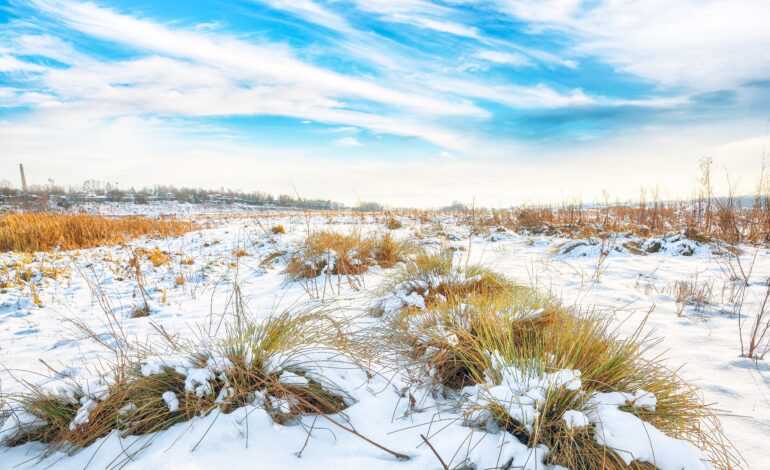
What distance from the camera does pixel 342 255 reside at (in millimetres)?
5285

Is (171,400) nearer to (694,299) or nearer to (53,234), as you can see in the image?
(694,299)

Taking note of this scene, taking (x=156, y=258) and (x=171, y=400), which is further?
(x=156, y=258)

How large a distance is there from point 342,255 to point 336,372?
3.26 meters

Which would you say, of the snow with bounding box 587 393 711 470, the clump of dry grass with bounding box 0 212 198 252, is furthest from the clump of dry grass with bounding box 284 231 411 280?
the clump of dry grass with bounding box 0 212 198 252

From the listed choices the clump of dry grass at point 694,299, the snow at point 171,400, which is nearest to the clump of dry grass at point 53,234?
the snow at point 171,400

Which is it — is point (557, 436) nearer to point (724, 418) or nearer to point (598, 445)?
point (598, 445)

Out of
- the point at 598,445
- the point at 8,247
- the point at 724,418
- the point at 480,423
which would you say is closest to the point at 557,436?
the point at 598,445

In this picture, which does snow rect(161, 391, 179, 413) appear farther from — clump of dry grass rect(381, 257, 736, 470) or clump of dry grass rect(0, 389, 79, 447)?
clump of dry grass rect(381, 257, 736, 470)

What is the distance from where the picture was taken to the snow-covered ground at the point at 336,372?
1.58 metres

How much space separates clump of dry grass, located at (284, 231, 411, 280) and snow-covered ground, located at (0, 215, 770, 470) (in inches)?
12.1

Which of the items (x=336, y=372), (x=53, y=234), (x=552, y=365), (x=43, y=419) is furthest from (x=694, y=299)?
A: (x=53, y=234)

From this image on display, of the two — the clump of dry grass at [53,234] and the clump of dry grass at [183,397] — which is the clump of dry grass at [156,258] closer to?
the clump of dry grass at [53,234]

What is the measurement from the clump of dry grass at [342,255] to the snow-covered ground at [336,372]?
31 cm

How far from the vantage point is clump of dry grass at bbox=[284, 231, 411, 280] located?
5.26 meters
